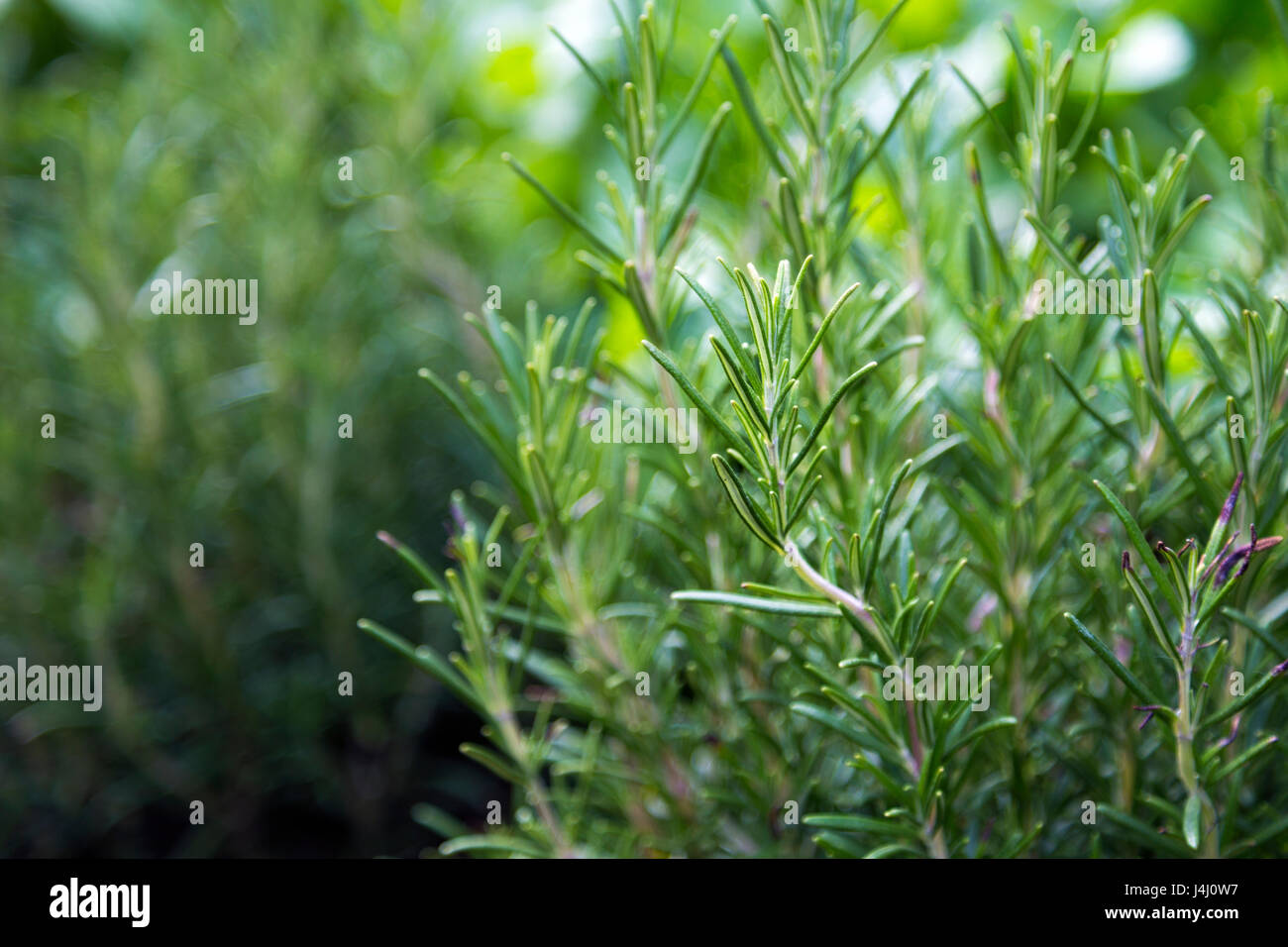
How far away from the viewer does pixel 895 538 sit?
420mm

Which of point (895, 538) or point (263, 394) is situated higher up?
point (263, 394)

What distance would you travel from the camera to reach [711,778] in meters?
0.54

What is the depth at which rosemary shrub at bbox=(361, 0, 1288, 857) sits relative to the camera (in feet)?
1.29

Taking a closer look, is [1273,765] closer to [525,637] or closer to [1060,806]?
[1060,806]

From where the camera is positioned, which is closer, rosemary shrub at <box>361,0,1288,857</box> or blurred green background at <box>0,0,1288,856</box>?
rosemary shrub at <box>361,0,1288,857</box>
